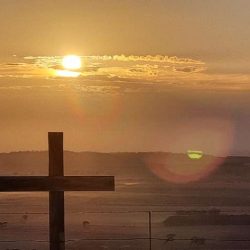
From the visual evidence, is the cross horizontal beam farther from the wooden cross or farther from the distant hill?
the distant hill

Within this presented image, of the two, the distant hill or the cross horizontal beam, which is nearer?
the cross horizontal beam

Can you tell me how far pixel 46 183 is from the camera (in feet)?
27.0

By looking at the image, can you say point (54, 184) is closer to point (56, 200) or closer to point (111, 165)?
point (56, 200)

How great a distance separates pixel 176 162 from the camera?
460ft

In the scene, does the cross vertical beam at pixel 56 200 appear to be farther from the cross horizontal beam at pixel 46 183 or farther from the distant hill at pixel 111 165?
the distant hill at pixel 111 165

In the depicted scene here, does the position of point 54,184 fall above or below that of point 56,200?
above

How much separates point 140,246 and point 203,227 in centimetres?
1312

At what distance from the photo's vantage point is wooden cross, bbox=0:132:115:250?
27.0 ft

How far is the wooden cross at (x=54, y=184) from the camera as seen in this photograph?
8.24 m

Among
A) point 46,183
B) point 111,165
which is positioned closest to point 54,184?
point 46,183

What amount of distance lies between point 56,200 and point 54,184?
18 cm

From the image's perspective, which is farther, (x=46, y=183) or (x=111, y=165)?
(x=111, y=165)

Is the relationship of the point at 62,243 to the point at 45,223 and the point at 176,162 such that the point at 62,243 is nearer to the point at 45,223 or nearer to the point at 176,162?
the point at 45,223

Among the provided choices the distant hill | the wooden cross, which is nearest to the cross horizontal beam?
the wooden cross
